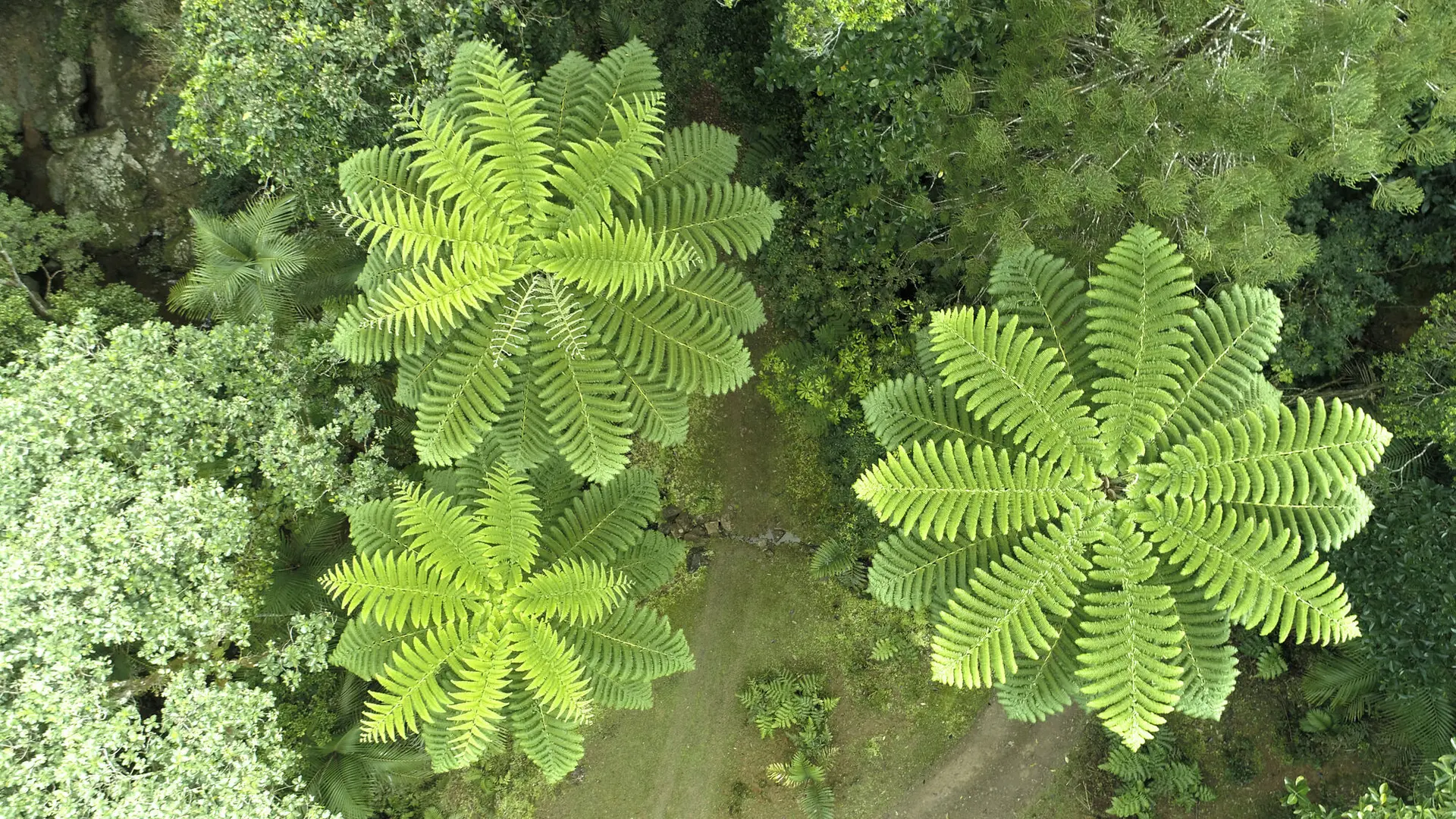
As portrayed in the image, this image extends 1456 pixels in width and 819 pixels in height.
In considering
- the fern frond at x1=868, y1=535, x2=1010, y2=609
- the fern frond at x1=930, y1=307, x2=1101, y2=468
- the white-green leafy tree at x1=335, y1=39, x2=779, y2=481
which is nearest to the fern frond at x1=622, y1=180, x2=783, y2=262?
the white-green leafy tree at x1=335, y1=39, x2=779, y2=481

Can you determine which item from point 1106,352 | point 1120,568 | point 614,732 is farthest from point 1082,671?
point 614,732

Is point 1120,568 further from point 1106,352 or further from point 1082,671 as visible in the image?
point 1106,352

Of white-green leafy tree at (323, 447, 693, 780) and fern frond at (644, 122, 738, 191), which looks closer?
white-green leafy tree at (323, 447, 693, 780)

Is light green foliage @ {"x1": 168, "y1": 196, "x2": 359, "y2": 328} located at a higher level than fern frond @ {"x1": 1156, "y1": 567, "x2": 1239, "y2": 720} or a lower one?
lower

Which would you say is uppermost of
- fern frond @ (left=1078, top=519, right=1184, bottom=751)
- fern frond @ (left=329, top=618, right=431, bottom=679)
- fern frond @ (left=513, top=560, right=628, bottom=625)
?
fern frond @ (left=1078, top=519, right=1184, bottom=751)

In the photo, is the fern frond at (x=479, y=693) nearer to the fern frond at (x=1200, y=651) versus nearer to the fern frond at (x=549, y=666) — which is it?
the fern frond at (x=549, y=666)

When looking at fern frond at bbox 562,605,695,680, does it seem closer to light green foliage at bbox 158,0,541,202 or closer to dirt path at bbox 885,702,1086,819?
light green foliage at bbox 158,0,541,202

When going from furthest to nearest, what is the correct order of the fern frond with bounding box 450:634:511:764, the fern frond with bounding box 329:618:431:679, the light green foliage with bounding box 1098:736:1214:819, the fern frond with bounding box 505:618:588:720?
the light green foliage with bounding box 1098:736:1214:819 < the fern frond with bounding box 329:618:431:679 < the fern frond with bounding box 505:618:588:720 < the fern frond with bounding box 450:634:511:764
